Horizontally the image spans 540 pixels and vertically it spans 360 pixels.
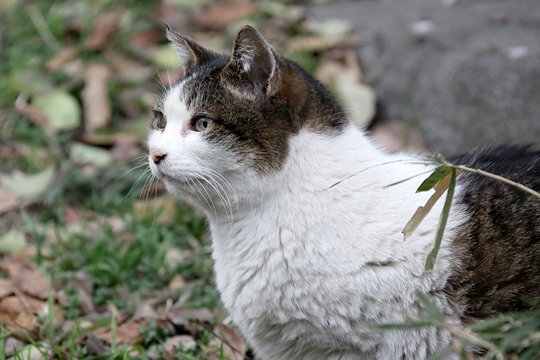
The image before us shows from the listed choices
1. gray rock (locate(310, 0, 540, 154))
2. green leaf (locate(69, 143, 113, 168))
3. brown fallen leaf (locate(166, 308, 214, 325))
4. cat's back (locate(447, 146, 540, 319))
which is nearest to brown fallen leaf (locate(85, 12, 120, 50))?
green leaf (locate(69, 143, 113, 168))

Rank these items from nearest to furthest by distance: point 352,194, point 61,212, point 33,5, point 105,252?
point 352,194 → point 105,252 → point 61,212 → point 33,5

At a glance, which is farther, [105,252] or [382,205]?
[105,252]

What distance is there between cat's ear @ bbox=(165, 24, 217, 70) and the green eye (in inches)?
12.9

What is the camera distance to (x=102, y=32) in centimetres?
538

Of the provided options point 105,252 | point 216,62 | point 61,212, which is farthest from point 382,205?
point 61,212

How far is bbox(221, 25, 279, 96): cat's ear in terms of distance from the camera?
2.40 m

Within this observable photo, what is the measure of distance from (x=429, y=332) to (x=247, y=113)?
889 millimetres

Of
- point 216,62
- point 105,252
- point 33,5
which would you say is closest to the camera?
point 216,62

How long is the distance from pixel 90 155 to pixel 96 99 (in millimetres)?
495

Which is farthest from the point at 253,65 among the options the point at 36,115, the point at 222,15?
the point at 222,15

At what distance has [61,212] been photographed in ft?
13.3

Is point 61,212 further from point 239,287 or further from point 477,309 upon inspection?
point 477,309

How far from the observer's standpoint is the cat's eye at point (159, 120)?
266cm

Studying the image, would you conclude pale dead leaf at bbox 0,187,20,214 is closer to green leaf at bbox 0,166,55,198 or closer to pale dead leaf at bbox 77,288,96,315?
green leaf at bbox 0,166,55,198
